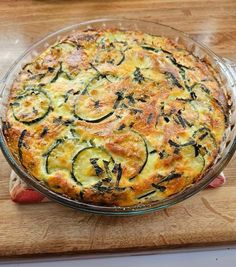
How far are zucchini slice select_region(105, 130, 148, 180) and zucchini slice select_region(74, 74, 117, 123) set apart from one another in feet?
0.40

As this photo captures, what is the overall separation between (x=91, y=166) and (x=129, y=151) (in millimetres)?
151

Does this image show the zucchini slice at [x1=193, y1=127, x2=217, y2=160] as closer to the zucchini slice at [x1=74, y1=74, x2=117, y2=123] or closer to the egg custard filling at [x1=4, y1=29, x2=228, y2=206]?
the egg custard filling at [x1=4, y1=29, x2=228, y2=206]

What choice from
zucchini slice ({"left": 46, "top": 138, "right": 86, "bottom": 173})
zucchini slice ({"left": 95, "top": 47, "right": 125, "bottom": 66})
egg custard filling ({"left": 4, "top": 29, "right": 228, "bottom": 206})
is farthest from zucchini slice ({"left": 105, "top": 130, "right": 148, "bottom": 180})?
zucchini slice ({"left": 95, "top": 47, "right": 125, "bottom": 66})

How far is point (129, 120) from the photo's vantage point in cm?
154

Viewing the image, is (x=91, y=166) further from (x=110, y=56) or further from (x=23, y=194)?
(x=110, y=56)

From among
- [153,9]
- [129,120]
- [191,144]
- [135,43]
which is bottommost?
[191,144]

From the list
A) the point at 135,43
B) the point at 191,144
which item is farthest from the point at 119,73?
the point at 191,144

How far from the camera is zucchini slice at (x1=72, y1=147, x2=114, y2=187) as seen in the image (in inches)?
55.4

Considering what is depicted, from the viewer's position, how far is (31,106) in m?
1.59

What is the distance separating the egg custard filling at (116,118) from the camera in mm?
1412

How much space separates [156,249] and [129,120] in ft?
1.63

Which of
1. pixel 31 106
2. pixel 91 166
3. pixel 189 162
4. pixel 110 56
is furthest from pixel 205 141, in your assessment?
pixel 31 106

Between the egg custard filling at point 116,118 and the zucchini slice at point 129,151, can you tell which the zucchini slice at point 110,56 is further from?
the zucchini slice at point 129,151

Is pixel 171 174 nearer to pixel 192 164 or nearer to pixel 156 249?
pixel 192 164
